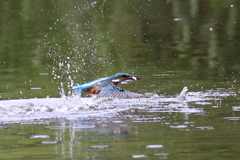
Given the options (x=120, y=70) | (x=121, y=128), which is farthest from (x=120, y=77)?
(x=120, y=70)

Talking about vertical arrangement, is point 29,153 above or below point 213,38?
below

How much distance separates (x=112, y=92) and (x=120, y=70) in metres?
3.20

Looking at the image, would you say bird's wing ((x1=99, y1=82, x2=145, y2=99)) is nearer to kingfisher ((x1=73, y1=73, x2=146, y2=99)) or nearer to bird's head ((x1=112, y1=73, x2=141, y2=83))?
kingfisher ((x1=73, y1=73, x2=146, y2=99))

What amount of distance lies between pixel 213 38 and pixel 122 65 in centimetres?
348

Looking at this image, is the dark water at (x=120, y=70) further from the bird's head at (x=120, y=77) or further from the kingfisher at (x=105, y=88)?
the bird's head at (x=120, y=77)

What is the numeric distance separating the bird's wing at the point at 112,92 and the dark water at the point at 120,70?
0.52 ft

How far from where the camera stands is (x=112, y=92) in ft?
28.1

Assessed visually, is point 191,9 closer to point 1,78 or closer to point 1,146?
point 1,78

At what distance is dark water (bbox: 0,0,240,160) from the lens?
6031 millimetres

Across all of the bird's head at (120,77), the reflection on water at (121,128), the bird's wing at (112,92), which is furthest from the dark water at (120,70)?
the bird's head at (120,77)

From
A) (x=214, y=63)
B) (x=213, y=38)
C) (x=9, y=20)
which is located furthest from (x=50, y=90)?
(x=9, y=20)

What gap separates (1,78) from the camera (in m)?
11.3

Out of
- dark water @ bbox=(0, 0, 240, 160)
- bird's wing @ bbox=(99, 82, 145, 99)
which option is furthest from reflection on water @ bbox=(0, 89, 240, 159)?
bird's wing @ bbox=(99, 82, 145, 99)

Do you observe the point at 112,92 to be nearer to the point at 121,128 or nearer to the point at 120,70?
the point at 121,128
